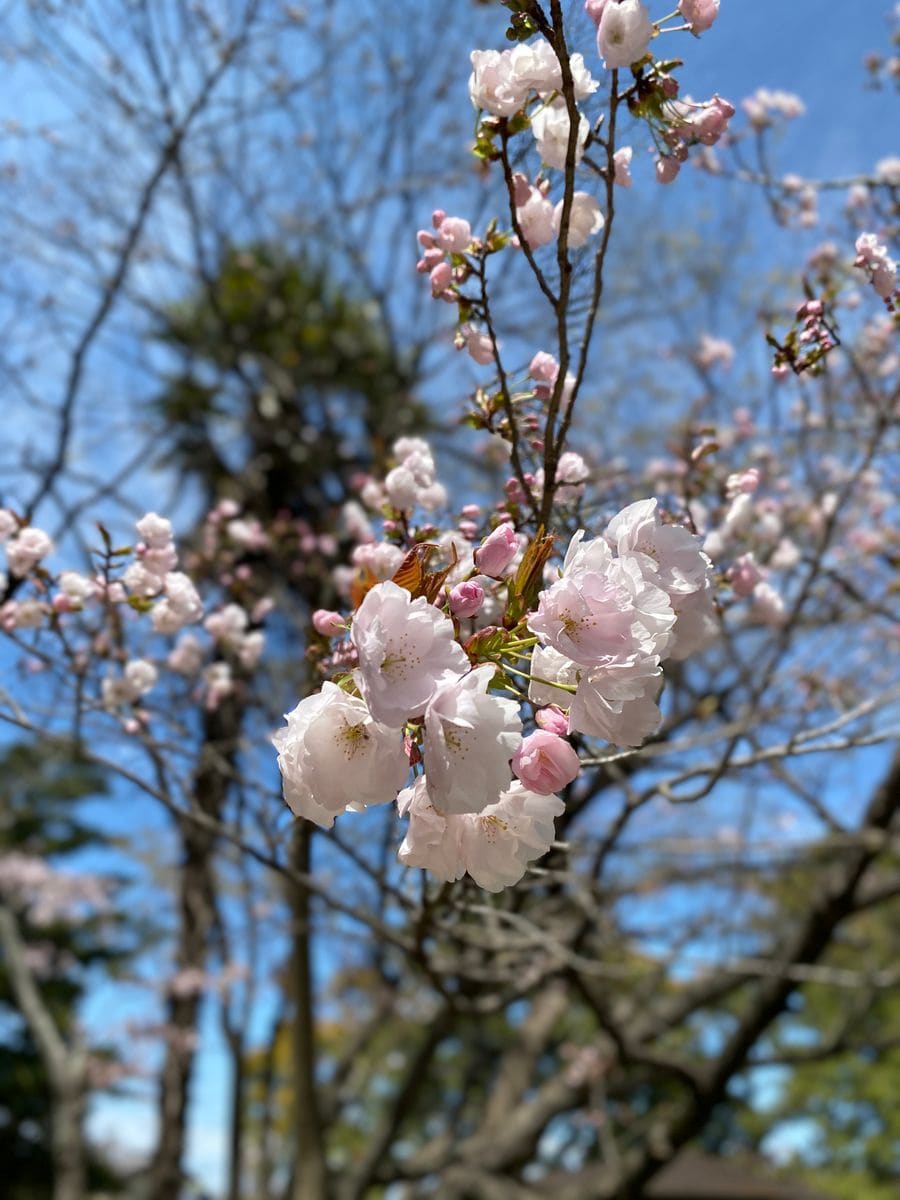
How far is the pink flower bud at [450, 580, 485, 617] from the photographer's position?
913mm

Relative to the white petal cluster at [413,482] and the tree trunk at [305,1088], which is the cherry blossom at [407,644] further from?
the tree trunk at [305,1088]

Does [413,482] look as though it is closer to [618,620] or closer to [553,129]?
[553,129]

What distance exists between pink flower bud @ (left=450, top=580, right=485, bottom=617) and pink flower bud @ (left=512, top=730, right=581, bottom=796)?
14cm

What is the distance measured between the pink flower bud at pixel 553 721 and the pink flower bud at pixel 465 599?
4.7 inches

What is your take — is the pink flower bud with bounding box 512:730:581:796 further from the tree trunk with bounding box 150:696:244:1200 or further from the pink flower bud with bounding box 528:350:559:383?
the tree trunk with bounding box 150:696:244:1200

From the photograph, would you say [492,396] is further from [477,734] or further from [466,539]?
[477,734]

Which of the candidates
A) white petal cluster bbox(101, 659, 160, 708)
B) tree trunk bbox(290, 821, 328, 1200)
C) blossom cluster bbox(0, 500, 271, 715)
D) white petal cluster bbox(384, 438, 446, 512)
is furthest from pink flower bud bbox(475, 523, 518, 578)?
tree trunk bbox(290, 821, 328, 1200)

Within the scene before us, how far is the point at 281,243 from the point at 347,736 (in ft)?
17.2

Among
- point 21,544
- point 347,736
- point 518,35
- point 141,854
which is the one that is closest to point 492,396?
point 518,35

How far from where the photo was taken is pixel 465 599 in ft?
2.99

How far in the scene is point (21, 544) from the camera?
174cm

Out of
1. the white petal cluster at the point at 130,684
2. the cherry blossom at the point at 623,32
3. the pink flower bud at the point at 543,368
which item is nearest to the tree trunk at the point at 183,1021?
the white petal cluster at the point at 130,684

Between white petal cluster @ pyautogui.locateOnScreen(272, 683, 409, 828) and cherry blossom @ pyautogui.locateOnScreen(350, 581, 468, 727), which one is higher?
cherry blossom @ pyautogui.locateOnScreen(350, 581, 468, 727)

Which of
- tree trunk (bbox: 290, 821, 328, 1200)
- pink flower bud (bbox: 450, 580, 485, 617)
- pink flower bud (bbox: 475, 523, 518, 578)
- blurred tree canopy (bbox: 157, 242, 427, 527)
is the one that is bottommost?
pink flower bud (bbox: 450, 580, 485, 617)
